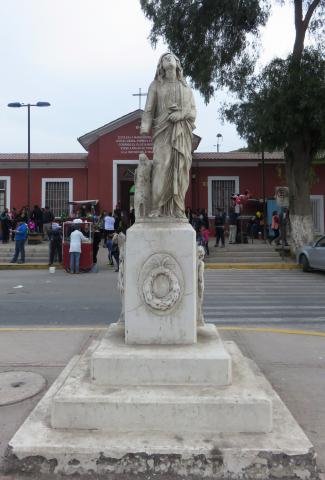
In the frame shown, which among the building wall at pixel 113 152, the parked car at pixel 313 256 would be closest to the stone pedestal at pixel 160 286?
the parked car at pixel 313 256

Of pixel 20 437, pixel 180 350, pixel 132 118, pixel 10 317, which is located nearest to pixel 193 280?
pixel 180 350

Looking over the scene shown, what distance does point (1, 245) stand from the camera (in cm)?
2162

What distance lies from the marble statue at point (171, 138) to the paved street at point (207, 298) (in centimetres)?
409

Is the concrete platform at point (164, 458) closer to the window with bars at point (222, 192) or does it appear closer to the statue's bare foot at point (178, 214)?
the statue's bare foot at point (178, 214)

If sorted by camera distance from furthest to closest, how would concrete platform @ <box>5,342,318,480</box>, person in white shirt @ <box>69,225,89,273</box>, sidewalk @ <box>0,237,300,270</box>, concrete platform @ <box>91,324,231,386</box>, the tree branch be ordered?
the tree branch
sidewalk @ <box>0,237,300,270</box>
person in white shirt @ <box>69,225,89,273</box>
concrete platform @ <box>91,324,231,386</box>
concrete platform @ <box>5,342,318,480</box>

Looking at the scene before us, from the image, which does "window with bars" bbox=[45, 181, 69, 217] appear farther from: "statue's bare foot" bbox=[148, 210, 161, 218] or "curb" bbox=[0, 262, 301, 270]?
"statue's bare foot" bbox=[148, 210, 161, 218]

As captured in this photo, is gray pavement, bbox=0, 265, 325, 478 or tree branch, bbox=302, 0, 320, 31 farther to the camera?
tree branch, bbox=302, 0, 320, 31

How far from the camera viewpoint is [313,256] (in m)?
15.8

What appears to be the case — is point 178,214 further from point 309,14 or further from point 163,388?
point 309,14

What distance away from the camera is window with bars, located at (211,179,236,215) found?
25625 millimetres

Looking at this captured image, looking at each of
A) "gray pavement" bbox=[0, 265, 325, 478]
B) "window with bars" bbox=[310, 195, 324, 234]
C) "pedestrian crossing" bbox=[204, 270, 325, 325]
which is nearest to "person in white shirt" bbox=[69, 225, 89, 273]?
"gray pavement" bbox=[0, 265, 325, 478]

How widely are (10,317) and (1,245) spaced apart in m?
14.3

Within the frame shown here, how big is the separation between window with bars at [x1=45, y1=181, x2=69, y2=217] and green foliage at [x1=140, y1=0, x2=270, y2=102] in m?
10.1

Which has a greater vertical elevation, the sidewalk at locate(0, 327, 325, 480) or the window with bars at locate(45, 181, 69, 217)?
the window with bars at locate(45, 181, 69, 217)
